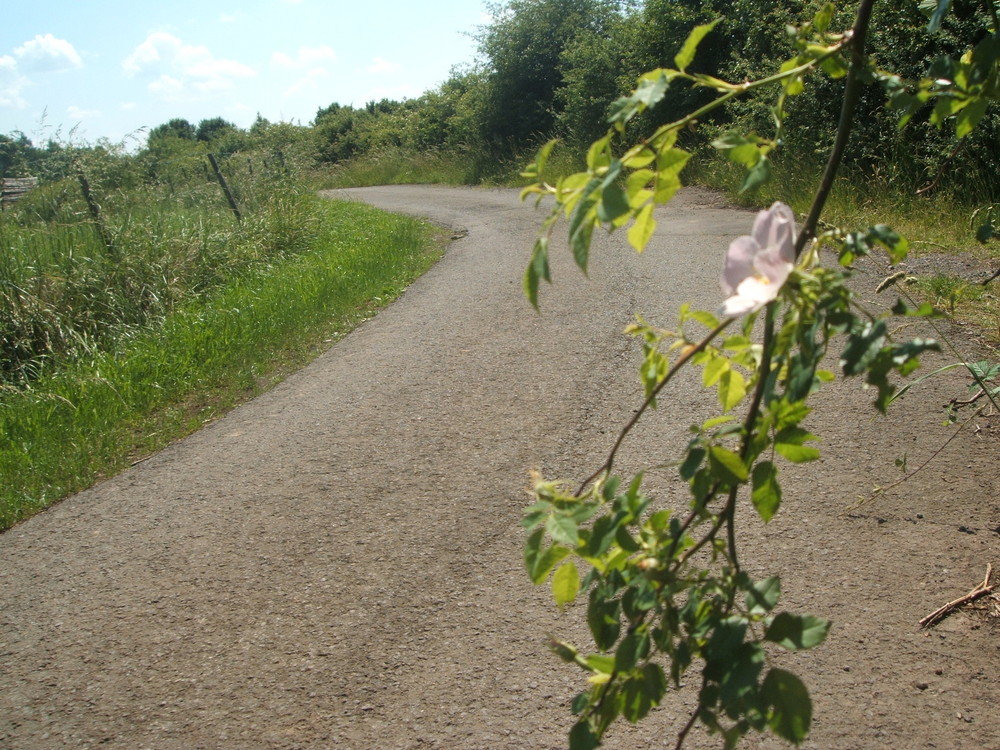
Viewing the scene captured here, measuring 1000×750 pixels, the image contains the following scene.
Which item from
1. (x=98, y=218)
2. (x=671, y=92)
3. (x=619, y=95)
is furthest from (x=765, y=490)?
(x=619, y=95)

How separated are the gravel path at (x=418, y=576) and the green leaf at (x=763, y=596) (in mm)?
1554

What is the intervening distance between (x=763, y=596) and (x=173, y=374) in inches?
248

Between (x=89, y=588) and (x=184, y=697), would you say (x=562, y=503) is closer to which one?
(x=184, y=697)

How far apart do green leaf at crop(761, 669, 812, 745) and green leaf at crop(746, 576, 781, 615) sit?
79 millimetres

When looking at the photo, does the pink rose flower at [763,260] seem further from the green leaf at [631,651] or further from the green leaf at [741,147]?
the green leaf at [631,651]

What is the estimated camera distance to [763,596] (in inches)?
41.4

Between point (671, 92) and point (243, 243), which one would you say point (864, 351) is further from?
point (671, 92)

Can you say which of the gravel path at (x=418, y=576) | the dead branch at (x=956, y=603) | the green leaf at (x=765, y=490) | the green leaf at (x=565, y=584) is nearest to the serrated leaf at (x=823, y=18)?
the green leaf at (x=765, y=490)

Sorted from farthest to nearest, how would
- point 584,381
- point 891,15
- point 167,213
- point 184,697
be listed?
point 167,213 → point 891,15 → point 584,381 → point 184,697

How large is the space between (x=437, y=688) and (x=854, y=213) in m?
7.82

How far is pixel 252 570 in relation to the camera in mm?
3832

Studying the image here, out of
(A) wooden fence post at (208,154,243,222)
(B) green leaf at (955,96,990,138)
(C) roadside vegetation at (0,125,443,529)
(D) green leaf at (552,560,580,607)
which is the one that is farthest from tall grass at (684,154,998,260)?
(A) wooden fence post at (208,154,243,222)

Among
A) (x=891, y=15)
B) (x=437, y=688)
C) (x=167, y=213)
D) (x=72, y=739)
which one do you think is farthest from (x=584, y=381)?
(x=167, y=213)

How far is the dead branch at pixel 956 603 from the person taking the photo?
2773 millimetres
